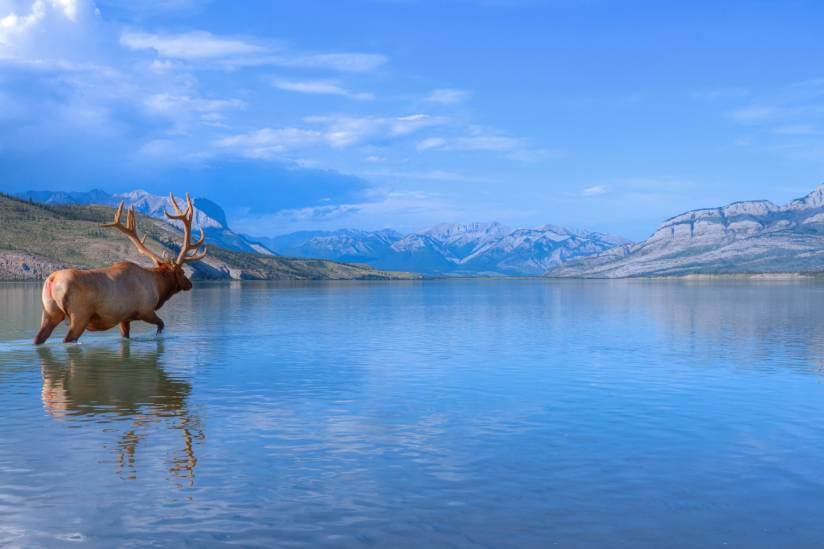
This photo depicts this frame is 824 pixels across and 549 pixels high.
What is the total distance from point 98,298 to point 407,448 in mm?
21529

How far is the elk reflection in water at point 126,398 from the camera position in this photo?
15.5 m

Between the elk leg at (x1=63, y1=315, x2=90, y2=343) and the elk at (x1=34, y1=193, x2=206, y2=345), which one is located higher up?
the elk at (x1=34, y1=193, x2=206, y2=345)

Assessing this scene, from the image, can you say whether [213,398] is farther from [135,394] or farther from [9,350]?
[9,350]

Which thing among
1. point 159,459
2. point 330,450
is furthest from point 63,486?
point 330,450

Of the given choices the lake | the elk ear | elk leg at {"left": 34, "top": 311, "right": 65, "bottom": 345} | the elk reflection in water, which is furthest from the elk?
the elk reflection in water

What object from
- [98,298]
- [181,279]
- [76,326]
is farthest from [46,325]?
[181,279]

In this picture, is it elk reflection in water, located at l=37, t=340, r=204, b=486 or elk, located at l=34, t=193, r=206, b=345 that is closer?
elk reflection in water, located at l=37, t=340, r=204, b=486

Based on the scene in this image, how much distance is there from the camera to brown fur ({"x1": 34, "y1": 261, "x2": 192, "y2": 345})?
32000 mm

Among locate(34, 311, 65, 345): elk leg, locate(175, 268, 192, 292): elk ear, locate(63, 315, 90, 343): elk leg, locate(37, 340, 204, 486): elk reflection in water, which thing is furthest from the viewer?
locate(175, 268, 192, 292): elk ear

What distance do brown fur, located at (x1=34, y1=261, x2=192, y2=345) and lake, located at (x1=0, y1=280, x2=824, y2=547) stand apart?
4.35ft

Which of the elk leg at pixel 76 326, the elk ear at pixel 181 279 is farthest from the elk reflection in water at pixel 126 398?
the elk ear at pixel 181 279

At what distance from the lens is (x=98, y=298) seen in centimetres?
3306

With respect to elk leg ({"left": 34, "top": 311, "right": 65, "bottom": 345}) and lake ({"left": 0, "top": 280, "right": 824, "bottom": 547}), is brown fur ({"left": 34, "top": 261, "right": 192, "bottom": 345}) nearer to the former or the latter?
elk leg ({"left": 34, "top": 311, "right": 65, "bottom": 345})

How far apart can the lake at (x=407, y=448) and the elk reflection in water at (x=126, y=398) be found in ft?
0.34
